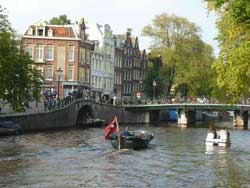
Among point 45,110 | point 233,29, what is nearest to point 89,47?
point 45,110

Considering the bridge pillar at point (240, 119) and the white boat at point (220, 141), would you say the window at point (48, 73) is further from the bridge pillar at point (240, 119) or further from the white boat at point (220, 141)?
the white boat at point (220, 141)

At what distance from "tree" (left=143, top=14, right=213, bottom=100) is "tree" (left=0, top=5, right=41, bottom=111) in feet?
160

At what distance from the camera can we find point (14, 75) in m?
52.4

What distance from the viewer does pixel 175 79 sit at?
10325 cm

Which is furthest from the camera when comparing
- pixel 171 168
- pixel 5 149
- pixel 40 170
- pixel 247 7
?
pixel 5 149

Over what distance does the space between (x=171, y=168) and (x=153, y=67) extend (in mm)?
84934

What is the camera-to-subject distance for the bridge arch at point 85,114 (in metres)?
82.0

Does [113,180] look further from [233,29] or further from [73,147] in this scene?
[73,147]

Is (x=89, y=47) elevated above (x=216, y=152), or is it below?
above

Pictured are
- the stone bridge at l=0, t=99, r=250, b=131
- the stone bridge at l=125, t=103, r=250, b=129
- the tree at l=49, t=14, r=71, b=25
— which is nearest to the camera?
the stone bridge at l=0, t=99, r=250, b=131

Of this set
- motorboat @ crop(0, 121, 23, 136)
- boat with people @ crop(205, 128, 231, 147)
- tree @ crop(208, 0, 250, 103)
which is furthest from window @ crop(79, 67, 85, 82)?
tree @ crop(208, 0, 250, 103)

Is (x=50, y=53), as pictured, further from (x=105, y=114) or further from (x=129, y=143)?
(x=129, y=143)

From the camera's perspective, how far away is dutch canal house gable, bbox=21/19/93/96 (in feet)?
Answer: 307

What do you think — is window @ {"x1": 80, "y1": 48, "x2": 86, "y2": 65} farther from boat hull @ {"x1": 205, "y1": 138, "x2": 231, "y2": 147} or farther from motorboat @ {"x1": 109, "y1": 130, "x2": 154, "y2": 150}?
motorboat @ {"x1": 109, "y1": 130, "x2": 154, "y2": 150}
